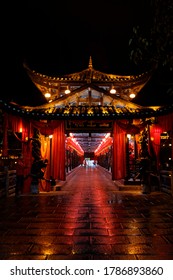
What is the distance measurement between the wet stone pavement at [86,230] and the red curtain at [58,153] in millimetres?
4351

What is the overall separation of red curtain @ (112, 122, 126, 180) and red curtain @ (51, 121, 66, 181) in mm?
3029

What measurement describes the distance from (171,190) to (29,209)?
631cm

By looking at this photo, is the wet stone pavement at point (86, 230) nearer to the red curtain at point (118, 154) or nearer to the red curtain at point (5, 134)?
the red curtain at point (5, 134)

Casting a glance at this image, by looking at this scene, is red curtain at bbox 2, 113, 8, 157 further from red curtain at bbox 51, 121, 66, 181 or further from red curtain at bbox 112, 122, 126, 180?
red curtain at bbox 112, 122, 126, 180

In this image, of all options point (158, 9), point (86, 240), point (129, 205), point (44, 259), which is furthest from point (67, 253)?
point (158, 9)

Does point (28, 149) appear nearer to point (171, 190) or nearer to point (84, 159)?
point (171, 190)

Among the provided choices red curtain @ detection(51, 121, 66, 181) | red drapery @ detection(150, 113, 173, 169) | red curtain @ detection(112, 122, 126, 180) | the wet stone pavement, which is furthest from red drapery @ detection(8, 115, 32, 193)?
red drapery @ detection(150, 113, 173, 169)

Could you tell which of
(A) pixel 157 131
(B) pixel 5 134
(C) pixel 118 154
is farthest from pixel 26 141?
(A) pixel 157 131

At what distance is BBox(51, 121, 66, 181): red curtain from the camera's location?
13.2 m

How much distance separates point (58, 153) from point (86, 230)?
26.6ft

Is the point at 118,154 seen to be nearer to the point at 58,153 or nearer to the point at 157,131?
the point at 157,131

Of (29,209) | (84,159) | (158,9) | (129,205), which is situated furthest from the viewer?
(84,159)

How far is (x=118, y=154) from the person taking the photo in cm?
1367

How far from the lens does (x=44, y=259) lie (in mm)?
3887
